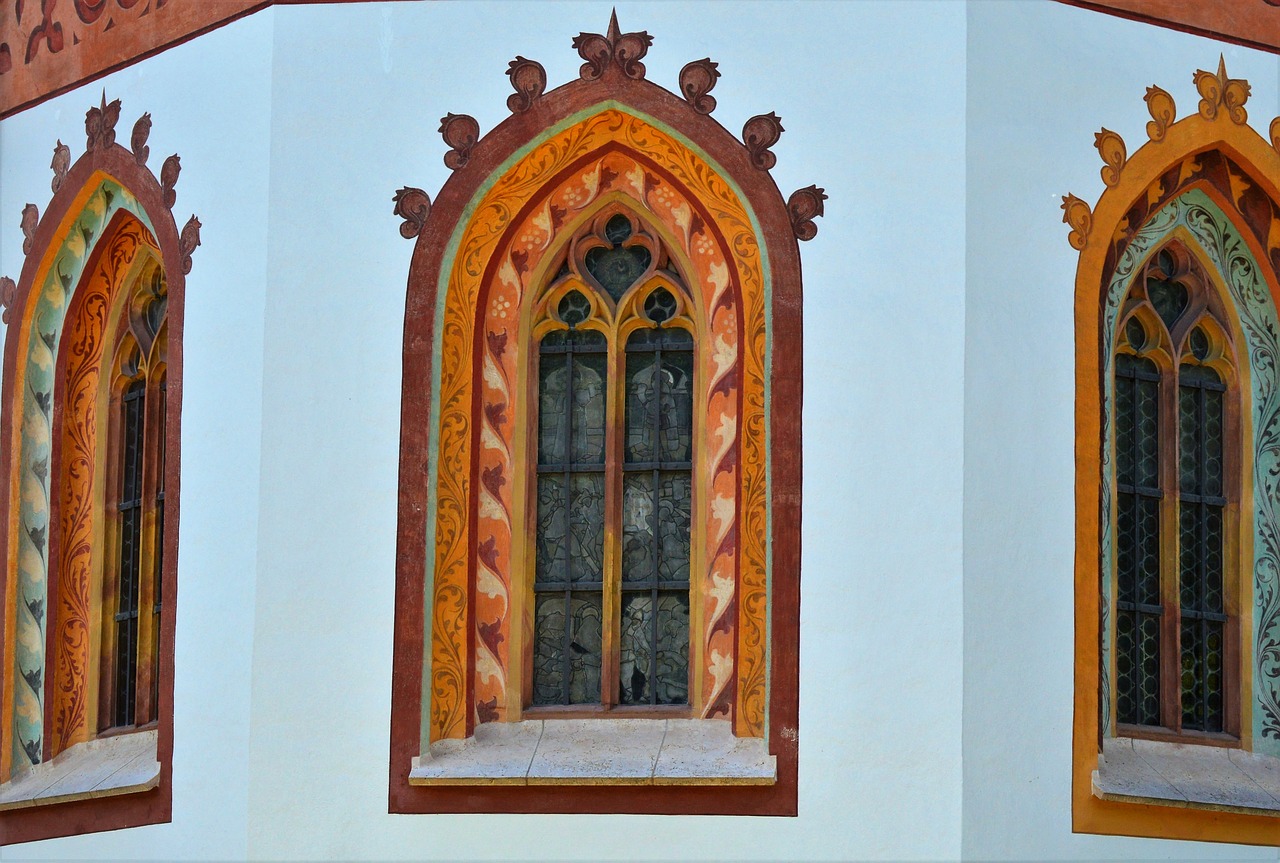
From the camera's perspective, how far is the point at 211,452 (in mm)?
13211

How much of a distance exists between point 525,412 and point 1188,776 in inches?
153

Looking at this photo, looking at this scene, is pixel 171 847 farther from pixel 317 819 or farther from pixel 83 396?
pixel 83 396

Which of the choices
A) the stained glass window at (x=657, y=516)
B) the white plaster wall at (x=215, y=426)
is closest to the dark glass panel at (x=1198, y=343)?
the stained glass window at (x=657, y=516)

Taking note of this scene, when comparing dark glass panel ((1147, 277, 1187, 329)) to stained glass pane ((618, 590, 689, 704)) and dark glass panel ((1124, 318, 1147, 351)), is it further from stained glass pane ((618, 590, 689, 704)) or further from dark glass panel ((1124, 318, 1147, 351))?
stained glass pane ((618, 590, 689, 704))

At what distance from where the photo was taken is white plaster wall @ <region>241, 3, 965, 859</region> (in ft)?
40.2

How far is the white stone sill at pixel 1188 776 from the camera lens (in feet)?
41.4

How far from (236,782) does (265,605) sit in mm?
887

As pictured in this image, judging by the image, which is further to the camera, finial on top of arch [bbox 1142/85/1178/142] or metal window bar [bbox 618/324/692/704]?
finial on top of arch [bbox 1142/85/1178/142]

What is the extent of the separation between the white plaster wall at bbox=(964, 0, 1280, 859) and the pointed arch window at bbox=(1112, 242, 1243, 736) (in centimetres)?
95

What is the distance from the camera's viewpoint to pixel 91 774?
1378 cm

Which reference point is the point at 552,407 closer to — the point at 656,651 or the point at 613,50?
the point at 656,651

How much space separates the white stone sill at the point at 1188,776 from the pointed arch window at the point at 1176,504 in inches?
6.8

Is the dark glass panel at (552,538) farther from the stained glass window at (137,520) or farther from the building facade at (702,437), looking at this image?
the stained glass window at (137,520)

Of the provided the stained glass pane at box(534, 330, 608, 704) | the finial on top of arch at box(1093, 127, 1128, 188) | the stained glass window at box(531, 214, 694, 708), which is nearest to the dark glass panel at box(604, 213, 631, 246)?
the stained glass window at box(531, 214, 694, 708)
